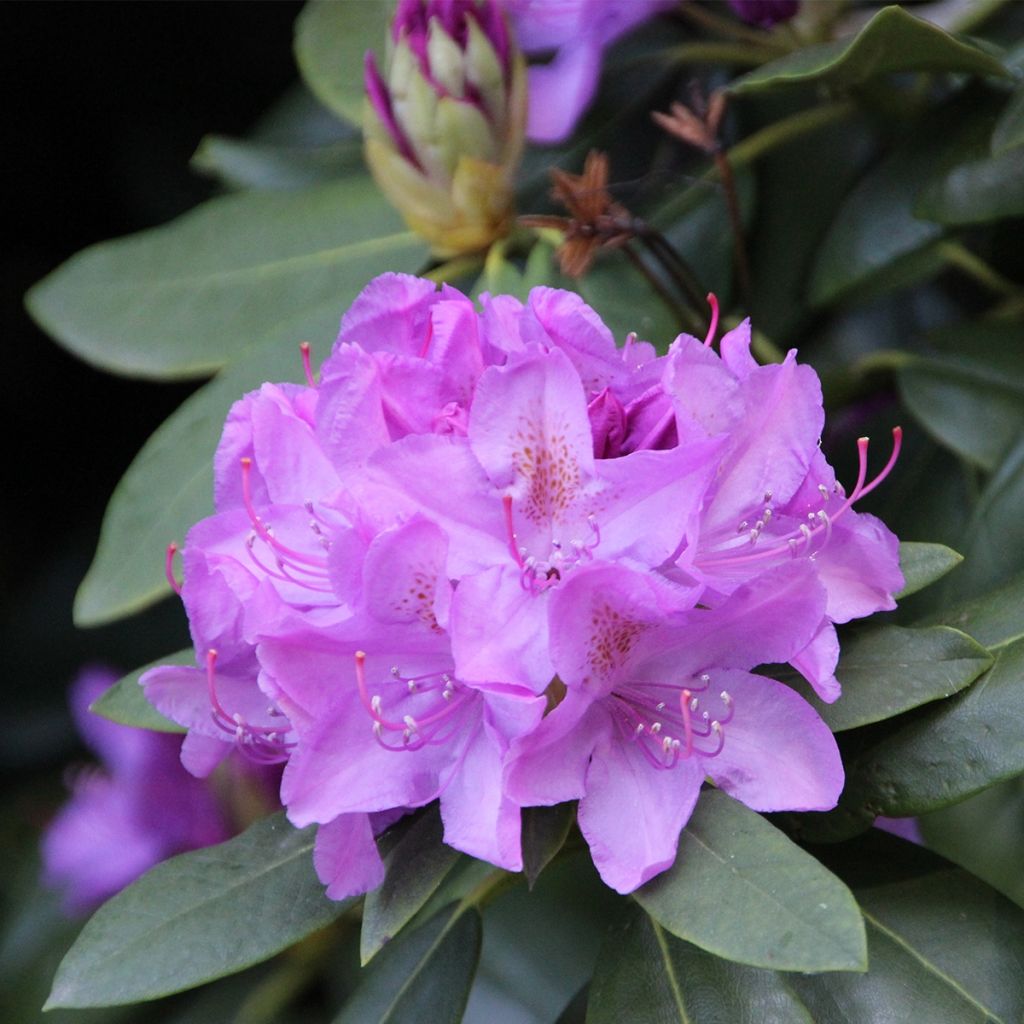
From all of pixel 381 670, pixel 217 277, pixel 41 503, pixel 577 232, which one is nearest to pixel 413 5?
pixel 577 232

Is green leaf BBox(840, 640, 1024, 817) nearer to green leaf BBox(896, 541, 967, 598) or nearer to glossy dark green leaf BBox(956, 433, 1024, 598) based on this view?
green leaf BBox(896, 541, 967, 598)

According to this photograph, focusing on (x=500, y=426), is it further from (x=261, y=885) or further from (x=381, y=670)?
(x=261, y=885)

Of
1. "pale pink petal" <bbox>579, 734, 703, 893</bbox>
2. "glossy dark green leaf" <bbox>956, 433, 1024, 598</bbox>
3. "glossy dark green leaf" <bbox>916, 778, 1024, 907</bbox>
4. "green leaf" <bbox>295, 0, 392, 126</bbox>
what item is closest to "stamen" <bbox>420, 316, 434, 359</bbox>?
"pale pink petal" <bbox>579, 734, 703, 893</bbox>

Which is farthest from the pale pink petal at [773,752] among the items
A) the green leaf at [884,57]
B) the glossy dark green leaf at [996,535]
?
the green leaf at [884,57]

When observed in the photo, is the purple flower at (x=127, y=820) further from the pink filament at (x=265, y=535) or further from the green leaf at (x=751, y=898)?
the green leaf at (x=751, y=898)

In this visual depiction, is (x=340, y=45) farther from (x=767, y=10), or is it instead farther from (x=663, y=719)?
(x=663, y=719)

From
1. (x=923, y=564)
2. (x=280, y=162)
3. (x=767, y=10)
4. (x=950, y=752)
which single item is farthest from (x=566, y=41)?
(x=950, y=752)
